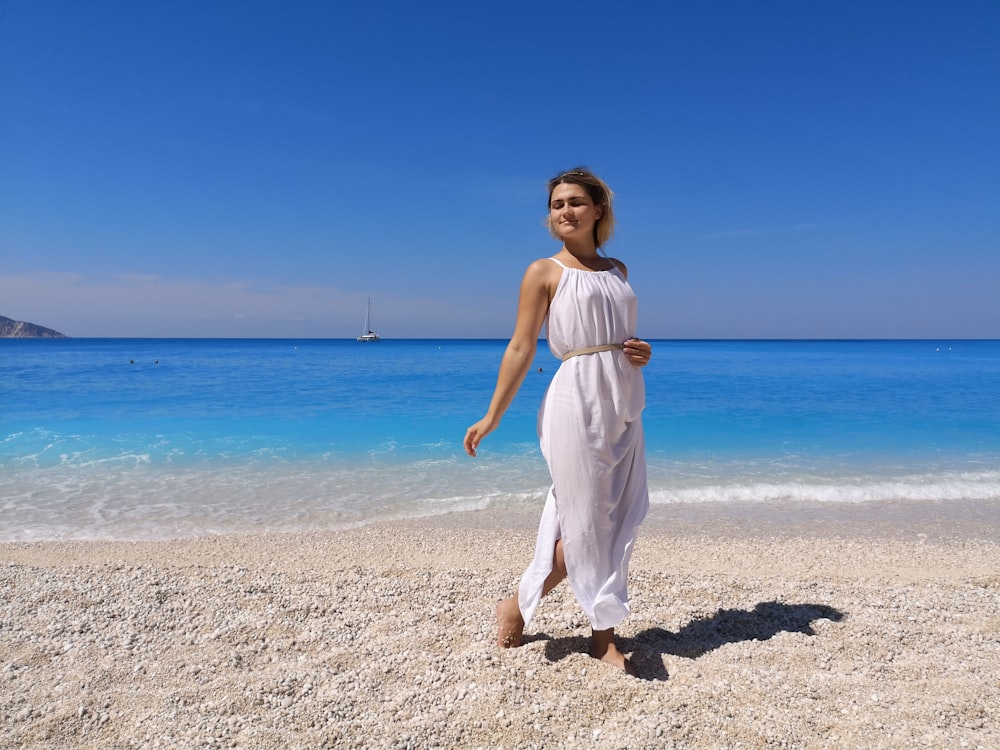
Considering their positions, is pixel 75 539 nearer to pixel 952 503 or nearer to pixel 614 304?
pixel 614 304

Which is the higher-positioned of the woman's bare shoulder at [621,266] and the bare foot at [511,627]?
the woman's bare shoulder at [621,266]

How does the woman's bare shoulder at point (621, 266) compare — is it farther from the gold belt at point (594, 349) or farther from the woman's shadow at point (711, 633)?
the woman's shadow at point (711, 633)

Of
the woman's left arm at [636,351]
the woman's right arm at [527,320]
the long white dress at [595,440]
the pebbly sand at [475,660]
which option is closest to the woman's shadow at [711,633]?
the pebbly sand at [475,660]

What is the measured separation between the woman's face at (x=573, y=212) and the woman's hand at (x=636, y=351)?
0.57 m

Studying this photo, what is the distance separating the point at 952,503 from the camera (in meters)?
7.59

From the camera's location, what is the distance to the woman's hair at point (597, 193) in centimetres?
292

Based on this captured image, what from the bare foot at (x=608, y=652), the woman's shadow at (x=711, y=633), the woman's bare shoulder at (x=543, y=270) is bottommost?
the woman's shadow at (x=711, y=633)

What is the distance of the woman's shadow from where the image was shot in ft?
10.1

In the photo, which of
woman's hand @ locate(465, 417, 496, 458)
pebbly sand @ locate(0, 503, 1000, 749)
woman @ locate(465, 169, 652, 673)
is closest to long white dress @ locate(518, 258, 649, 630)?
woman @ locate(465, 169, 652, 673)

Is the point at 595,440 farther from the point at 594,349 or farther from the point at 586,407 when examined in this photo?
the point at 594,349

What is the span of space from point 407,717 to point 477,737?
316 millimetres

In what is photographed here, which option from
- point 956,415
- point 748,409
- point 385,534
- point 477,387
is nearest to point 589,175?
point 385,534

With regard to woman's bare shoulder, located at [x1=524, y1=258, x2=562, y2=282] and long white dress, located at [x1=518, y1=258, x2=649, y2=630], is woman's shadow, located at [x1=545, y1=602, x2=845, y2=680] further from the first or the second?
woman's bare shoulder, located at [x1=524, y1=258, x2=562, y2=282]

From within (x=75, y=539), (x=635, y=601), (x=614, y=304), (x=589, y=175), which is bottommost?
(x=75, y=539)
